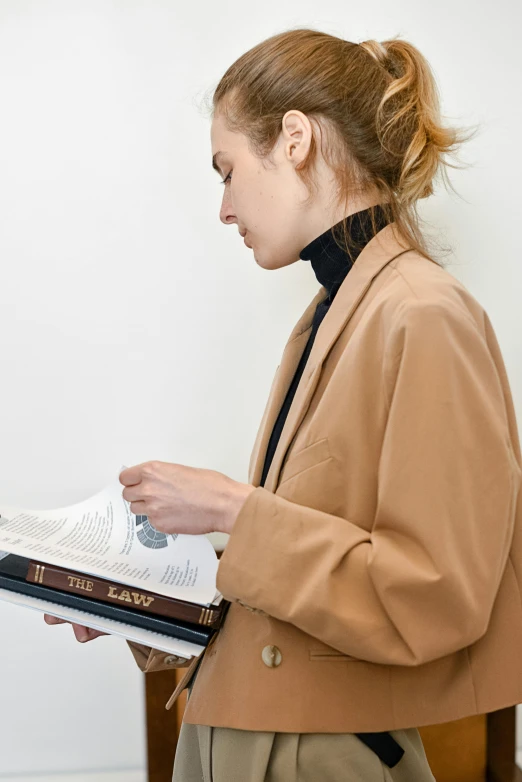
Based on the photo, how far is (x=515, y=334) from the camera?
1.58 meters

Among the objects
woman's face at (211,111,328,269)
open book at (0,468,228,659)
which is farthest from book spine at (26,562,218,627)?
woman's face at (211,111,328,269)

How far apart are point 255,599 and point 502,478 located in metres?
0.25

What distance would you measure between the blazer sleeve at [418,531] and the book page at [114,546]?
0.44 ft

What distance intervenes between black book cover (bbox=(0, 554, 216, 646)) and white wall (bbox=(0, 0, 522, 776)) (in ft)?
2.48

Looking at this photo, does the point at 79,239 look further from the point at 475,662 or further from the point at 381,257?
the point at 475,662

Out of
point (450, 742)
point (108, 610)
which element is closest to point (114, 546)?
point (108, 610)

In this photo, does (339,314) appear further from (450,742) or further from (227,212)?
(450,742)

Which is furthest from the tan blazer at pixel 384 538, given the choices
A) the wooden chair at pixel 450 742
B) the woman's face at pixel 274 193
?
the wooden chair at pixel 450 742

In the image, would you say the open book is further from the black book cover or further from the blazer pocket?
the blazer pocket

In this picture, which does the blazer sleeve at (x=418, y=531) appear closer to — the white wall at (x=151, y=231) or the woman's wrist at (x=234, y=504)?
the woman's wrist at (x=234, y=504)

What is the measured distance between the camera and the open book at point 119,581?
0.79 meters

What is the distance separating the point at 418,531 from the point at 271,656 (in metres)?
0.22

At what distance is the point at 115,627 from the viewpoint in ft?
2.65

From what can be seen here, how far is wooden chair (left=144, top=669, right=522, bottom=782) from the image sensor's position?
1519 mm
